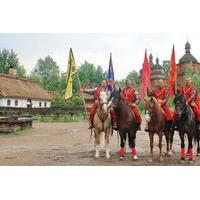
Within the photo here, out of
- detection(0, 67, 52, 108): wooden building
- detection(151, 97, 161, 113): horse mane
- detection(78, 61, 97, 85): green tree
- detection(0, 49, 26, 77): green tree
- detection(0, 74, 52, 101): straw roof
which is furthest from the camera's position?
detection(0, 49, 26, 77): green tree

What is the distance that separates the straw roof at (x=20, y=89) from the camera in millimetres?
38403

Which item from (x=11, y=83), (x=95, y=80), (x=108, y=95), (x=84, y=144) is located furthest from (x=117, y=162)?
(x=95, y=80)

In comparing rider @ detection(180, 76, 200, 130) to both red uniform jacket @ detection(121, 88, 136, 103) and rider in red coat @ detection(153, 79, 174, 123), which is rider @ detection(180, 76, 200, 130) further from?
red uniform jacket @ detection(121, 88, 136, 103)

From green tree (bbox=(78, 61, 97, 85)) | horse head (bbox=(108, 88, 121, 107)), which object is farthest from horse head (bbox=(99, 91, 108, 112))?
green tree (bbox=(78, 61, 97, 85))

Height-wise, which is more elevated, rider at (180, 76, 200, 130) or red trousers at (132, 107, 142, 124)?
rider at (180, 76, 200, 130)

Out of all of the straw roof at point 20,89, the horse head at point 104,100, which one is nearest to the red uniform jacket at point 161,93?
the horse head at point 104,100

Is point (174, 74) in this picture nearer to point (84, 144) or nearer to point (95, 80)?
point (84, 144)

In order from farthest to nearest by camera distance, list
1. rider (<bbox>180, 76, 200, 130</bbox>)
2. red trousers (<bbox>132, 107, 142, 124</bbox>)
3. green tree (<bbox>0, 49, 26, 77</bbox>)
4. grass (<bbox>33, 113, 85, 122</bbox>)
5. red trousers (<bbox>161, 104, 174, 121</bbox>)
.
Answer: green tree (<bbox>0, 49, 26, 77</bbox>) → grass (<bbox>33, 113, 85, 122</bbox>) → red trousers (<bbox>132, 107, 142, 124</bbox>) → red trousers (<bbox>161, 104, 174, 121</bbox>) → rider (<bbox>180, 76, 200, 130</bbox>)

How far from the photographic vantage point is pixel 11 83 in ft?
134

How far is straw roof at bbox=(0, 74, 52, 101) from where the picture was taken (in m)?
38.4

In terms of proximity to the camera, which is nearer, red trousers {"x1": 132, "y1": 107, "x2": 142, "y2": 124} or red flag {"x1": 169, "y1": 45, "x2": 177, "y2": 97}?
red trousers {"x1": 132, "y1": 107, "x2": 142, "y2": 124}

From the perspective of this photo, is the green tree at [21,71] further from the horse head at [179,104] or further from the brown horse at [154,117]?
the horse head at [179,104]

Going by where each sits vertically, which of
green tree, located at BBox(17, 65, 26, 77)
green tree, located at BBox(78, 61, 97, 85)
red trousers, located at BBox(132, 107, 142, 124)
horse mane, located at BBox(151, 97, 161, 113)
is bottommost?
red trousers, located at BBox(132, 107, 142, 124)

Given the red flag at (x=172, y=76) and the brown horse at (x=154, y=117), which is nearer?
the brown horse at (x=154, y=117)
